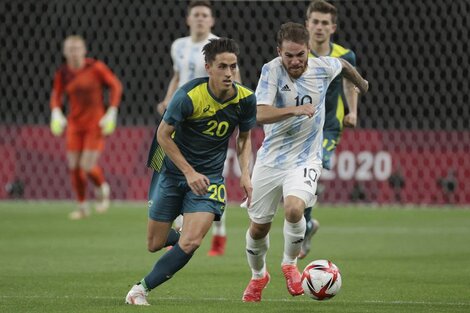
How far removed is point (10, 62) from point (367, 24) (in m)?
6.67

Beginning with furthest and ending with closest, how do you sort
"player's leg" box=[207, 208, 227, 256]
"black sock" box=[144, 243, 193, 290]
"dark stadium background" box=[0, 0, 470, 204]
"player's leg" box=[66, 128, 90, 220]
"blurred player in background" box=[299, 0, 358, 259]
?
"dark stadium background" box=[0, 0, 470, 204] < "player's leg" box=[66, 128, 90, 220] < "player's leg" box=[207, 208, 227, 256] < "blurred player in background" box=[299, 0, 358, 259] < "black sock" box=[144, 243, 193, 290]

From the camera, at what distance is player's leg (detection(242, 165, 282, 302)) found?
318 inches

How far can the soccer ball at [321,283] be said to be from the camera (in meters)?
7.41

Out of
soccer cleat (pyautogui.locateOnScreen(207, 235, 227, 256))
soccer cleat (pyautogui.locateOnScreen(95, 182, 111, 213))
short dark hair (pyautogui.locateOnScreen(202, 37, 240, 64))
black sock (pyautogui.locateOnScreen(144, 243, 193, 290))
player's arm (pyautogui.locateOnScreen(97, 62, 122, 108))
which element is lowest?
soccer cleat (pyautogui.locateOnScreen(95, 182, 111, 213))

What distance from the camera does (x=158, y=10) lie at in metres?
20.3

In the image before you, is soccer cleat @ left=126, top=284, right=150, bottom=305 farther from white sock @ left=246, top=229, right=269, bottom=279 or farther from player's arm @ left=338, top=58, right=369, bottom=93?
player's arm @ left=338, top=58, right=369, bottom=93

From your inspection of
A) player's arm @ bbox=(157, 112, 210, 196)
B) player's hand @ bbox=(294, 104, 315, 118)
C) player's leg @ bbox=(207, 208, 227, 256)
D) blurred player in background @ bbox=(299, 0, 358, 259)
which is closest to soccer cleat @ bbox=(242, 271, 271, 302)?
player's arm @ bbox=(157, 112, 210, 196)

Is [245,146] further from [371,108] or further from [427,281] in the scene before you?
[371,108]

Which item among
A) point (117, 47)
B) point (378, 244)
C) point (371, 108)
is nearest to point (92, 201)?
point (117, 47)

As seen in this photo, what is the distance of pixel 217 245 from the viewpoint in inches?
447

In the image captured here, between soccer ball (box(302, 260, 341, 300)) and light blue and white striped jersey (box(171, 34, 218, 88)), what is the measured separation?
4029 mm

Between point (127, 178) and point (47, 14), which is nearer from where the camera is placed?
point (127, 178)

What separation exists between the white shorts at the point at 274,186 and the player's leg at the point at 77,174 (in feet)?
26.1

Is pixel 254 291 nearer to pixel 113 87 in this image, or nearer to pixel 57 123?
pixel 57 123
